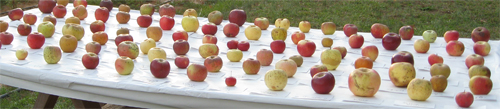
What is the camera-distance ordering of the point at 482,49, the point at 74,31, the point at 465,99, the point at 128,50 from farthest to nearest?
the point at 74,31 < the point at 482,49 < the point at 128,50 < the point at 465,99

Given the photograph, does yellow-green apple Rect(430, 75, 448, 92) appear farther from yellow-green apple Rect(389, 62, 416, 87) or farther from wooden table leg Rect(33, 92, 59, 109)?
wooden table leg Rect(33, 92, 59, 109)

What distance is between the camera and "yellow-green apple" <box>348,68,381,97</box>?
194cm

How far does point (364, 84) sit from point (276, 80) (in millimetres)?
351

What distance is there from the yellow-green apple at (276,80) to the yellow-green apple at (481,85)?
2.50ft

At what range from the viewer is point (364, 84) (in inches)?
75.9

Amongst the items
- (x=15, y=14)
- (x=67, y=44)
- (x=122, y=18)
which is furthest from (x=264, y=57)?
(x=15, y=14)

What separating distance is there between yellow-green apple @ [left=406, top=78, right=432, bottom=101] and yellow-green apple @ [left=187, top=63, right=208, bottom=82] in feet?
2.86

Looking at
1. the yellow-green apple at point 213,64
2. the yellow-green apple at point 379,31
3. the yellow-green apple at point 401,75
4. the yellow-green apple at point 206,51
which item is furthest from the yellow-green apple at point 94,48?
the yellow-green apple at point 379,31

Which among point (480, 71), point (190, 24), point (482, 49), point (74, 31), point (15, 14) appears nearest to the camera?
point (480, 71)

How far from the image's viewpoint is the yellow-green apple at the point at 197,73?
7.04 feet

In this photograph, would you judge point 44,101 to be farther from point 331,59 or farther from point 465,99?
point 465,99

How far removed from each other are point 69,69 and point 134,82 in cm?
42

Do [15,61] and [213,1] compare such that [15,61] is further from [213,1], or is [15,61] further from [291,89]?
[213,1]

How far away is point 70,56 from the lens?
2.63 meters
